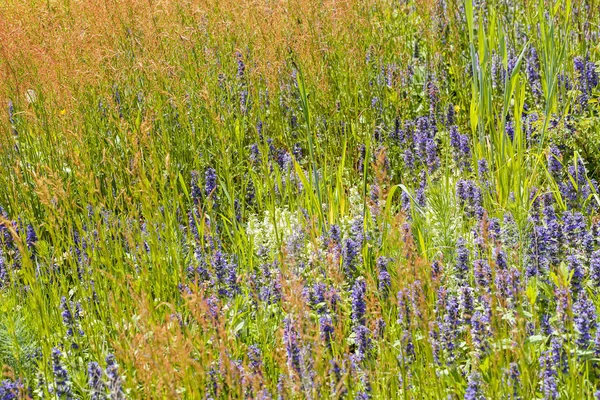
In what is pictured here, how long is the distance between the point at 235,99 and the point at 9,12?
6.98 ft

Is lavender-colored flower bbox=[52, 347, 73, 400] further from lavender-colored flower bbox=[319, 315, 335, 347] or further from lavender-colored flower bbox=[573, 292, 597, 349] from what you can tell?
lavender-colored flower bbox=[573, 292, 597, 349]

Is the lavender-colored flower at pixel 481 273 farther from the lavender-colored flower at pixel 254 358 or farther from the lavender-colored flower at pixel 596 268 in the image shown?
the lavender-colored flower at pixel 254 358

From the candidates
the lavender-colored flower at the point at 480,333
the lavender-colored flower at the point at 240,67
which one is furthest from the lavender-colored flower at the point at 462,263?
the lavender-colored flower at the point at 240,67

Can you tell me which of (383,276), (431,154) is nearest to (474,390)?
(383,276)

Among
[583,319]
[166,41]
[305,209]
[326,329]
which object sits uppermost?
[166,41]

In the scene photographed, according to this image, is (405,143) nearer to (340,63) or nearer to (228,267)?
(340,63)

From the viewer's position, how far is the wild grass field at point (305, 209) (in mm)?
2291

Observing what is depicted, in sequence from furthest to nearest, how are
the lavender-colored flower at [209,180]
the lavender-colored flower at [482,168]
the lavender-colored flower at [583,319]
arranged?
the lavender-colored flower at [209,180] → the lavender-colored flower at [482,168] → the lavender-colored flower at [583,319]

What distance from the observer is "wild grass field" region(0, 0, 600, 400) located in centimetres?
229

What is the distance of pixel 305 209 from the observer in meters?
3.83

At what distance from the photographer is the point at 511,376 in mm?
2078

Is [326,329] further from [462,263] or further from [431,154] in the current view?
[431,154]

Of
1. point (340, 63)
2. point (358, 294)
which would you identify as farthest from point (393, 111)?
point (358, 294)

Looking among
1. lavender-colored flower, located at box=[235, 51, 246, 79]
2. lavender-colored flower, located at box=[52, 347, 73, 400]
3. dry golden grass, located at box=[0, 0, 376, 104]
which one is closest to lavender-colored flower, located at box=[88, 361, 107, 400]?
lavender-colored flower, located at box=[52, 347, 73, 400]
